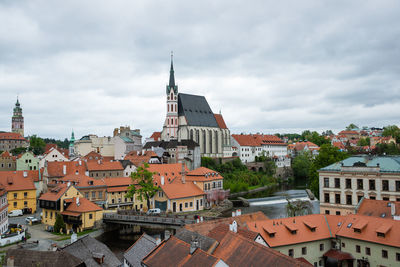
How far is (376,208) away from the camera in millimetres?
33250

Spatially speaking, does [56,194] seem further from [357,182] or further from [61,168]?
[357,182]

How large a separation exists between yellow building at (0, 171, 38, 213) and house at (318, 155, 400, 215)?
144 ft

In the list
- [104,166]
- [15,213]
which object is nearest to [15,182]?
[15,213]

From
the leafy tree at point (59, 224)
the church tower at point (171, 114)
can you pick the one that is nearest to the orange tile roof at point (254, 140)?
the church tower at point (171, 114)

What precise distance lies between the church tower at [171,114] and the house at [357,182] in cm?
7406

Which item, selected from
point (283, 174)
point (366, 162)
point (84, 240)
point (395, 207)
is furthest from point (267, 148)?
point (84, 240)

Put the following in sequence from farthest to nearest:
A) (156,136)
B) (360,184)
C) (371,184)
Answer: (156,136)
(360,184)
(371,184)

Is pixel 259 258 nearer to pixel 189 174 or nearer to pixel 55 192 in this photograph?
pixel 55 192

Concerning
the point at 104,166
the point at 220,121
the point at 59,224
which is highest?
the point at 220,121

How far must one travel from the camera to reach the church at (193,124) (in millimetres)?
112938

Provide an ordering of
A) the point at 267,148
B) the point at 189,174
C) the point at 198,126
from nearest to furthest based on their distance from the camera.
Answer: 1. the point at 189,174
2. the point at 198,126
3. the point at 267,148

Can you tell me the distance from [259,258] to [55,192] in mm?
37440

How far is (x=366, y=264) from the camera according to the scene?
27.9 metres

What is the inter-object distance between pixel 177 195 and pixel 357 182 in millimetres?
28273
